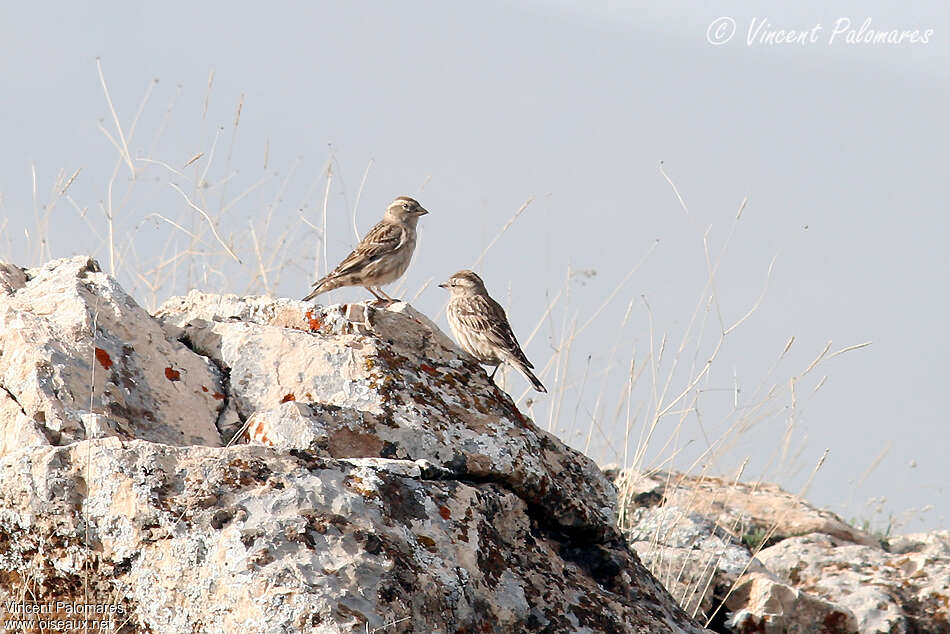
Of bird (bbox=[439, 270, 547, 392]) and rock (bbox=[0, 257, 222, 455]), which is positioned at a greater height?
bird (bbox=[439, 270, 547, 392])

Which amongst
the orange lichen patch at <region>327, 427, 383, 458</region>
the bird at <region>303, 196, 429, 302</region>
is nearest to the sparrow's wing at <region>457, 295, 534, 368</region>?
the bird at <region>303, 196, 429, 302</region>

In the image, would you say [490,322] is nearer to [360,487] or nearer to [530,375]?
[530,375]

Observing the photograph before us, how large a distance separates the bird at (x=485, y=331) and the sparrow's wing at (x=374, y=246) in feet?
2.64

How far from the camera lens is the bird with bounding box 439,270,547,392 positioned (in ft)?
24.7

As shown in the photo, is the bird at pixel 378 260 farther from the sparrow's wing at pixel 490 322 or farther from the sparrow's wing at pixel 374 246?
the sparrow's wing at pixel 490 322

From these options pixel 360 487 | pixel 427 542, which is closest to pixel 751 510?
pixel 427 542

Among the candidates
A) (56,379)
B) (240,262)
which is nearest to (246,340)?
(56,379)

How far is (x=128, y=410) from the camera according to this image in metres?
4.52

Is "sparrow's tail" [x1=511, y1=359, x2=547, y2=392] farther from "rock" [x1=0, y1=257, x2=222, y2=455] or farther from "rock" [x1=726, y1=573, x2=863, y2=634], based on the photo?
"rock" [x1=0, y1=257, x2=222, y2=455]

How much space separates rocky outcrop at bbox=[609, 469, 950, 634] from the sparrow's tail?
88cm

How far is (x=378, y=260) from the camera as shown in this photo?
8617mm

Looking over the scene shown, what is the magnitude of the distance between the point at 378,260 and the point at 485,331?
139 cm

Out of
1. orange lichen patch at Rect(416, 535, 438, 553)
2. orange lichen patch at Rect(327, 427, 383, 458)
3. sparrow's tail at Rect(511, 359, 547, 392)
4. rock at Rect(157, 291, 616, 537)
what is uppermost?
sparrow's tail at Rect(511, 359, 547, 392)

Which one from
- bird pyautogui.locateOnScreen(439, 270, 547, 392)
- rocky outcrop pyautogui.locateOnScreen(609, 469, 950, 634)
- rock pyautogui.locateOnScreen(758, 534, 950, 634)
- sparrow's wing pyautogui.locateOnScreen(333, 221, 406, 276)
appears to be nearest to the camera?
rocky outcrop pyautogui.locateOnScreen(609, 469, 950, 634)
